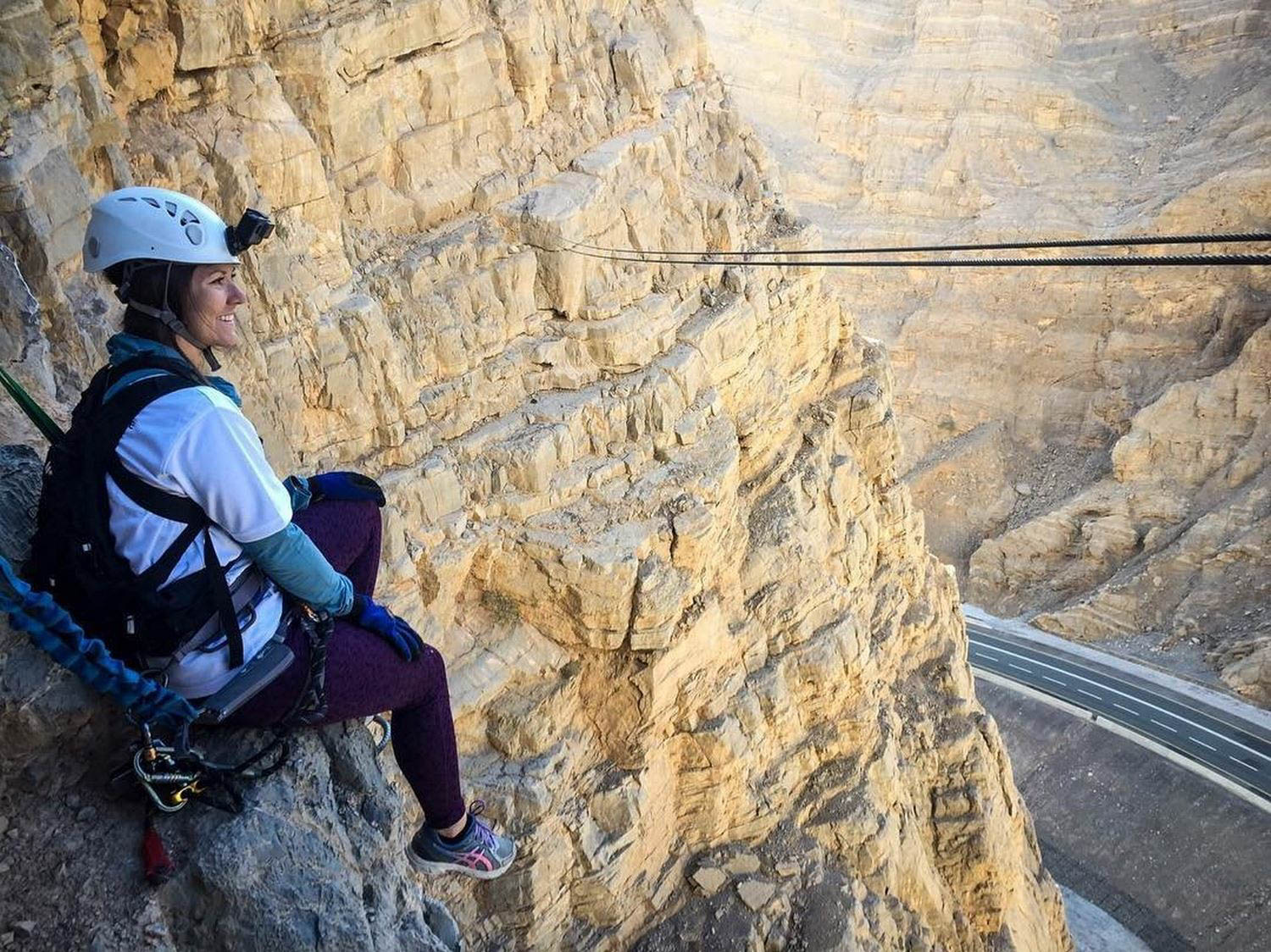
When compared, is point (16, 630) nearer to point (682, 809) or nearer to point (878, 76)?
point (682, 809)

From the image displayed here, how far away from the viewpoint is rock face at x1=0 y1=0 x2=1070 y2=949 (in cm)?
841

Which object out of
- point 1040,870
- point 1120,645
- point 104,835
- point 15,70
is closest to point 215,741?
point 104,835

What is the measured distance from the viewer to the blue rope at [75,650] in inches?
145

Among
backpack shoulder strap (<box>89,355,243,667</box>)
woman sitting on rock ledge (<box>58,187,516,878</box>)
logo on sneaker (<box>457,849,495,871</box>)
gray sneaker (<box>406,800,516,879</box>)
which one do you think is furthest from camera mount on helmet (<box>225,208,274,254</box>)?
logo on sneaker (<box>457,849,495,871</box>)

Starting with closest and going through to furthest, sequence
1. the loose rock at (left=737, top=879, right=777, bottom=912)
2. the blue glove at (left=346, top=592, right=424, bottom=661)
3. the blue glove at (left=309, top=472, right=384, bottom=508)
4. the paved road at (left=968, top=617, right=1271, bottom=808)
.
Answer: the blue glove at (left=346, top=592, right=424, bottom=661) → the blue glove at (left=309, top=472, right=384, bottom=508) → the loose rock at (left=737, top=879, right=777, bottom=912) → the paved road at (left=968, top=617, right=1271, bottom=808)

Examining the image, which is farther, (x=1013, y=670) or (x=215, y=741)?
(x=1013, y=670)

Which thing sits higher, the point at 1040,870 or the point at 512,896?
the point at 512,896

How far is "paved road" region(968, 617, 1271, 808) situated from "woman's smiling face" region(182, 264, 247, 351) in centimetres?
2549

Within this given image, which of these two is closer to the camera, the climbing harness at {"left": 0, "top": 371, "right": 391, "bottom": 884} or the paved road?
the climbing harness at {"left": 0, "top": 371, "right": 391, "bottom": 884}

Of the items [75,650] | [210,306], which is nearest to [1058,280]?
[210,306]

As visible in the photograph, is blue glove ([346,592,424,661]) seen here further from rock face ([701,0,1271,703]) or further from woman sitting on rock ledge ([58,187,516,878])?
rock face ([701,0,1271,703])

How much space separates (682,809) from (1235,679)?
2213cm

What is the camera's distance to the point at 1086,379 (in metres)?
38.6

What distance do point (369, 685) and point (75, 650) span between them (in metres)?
1.06
